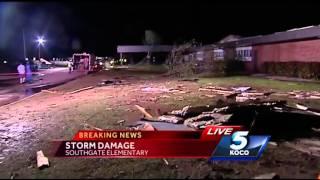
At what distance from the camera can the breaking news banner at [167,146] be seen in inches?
267

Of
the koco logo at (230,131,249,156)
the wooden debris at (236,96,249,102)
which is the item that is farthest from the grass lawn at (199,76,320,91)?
the koco logo at (230,131,249,156)

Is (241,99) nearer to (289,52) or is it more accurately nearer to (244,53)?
(289,52)

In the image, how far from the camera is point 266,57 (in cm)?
3675

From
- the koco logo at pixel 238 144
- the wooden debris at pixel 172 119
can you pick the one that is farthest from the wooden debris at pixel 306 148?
the wooden debris at pixel 172 119

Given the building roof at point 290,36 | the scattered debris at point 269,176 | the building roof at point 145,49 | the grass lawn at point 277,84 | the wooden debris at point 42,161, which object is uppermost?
the building roof at point 145,49

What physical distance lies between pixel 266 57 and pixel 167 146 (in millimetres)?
31648

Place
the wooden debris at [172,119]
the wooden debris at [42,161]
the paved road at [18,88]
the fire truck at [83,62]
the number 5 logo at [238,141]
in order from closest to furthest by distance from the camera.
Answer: the number 5 logo at [238,141], the wooden debris at [42,161], the wooden debris at [172,119], the paved road at [18,88], the fire truck at [83,62]

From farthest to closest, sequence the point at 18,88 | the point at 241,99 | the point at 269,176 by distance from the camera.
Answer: the point at 18,88
the point at 241,99
the point at 269,176

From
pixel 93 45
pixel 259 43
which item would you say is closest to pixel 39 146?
pixel 259 43

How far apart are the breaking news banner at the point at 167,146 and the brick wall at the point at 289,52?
23097mm

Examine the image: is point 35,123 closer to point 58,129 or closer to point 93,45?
point 58,129

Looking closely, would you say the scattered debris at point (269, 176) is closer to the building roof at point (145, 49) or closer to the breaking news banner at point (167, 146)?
the breaking news banner at point (167, 146)

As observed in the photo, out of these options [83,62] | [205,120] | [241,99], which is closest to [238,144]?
[205,120]

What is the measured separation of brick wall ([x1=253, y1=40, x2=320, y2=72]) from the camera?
28422 millimetres
